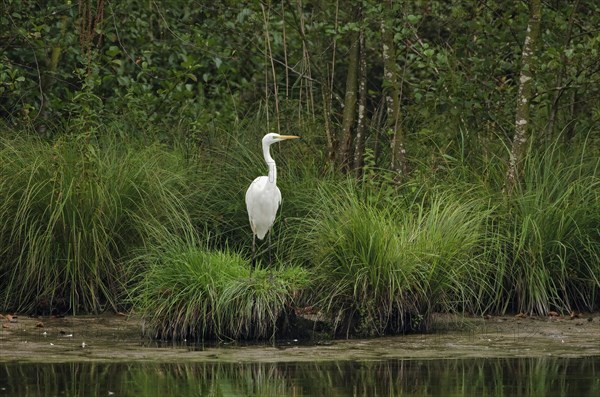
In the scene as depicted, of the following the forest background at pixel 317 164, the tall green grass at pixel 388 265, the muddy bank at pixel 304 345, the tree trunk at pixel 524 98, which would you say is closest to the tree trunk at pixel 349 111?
the forest background at pixel 317 164

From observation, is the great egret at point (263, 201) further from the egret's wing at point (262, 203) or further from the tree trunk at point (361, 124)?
the tree trunk at point (361, 124)

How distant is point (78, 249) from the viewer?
34.3 feet

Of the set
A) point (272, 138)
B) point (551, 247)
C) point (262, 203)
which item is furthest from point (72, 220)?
point (551, 247)

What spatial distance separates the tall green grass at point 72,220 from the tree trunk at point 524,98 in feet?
9.42

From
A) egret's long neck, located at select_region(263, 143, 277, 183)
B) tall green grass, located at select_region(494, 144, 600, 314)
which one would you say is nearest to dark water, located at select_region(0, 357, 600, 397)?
tall green grass, located at select_region(494, 144, 600, 314)

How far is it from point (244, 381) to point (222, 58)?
21.8 ft

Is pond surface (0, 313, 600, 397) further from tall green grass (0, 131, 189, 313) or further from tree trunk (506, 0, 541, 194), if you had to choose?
tree trunk (506, 0, 541, 194)

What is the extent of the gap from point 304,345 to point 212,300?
29.1 inches

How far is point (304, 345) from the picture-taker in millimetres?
9148

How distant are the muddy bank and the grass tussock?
7.4 inches

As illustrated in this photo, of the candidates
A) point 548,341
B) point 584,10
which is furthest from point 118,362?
Result: point 584,10

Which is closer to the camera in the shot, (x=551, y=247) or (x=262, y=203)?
(x=262, y=203)

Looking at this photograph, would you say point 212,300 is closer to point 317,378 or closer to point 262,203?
point 262,203

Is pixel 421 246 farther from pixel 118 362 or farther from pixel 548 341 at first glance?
pixel 118 362
